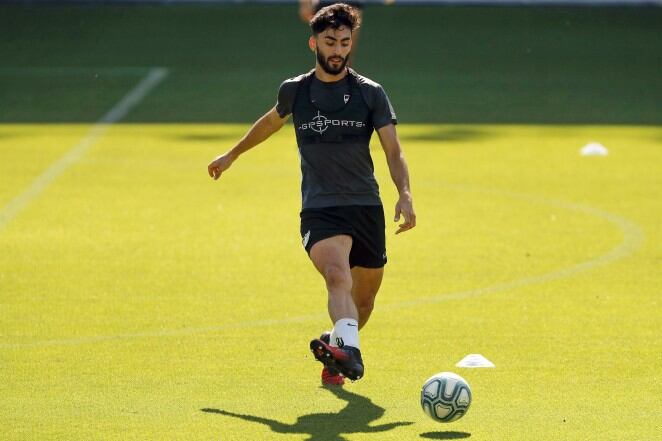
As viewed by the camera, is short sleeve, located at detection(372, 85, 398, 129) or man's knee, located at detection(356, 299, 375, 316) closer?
short sleeve, located at detection(372, 85, 398, 129)

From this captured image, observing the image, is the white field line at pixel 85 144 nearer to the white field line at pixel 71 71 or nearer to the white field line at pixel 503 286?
the white field line at pixel 71 71

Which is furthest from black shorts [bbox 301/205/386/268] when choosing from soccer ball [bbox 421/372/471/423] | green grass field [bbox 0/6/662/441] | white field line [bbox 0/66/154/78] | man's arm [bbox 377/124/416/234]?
white field line [bbox 0/66/154/78]

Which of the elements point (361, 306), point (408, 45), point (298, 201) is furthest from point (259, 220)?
point (408, 45)

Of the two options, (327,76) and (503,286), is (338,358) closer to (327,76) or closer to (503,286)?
(327,76)

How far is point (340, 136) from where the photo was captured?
29.2ft

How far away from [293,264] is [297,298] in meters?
1.44

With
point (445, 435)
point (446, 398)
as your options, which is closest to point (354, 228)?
point (446, 398)

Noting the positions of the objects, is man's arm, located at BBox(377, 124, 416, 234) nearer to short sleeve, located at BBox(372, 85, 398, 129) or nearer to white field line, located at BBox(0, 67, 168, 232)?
short sleeve, located at BBox(372, 85, 398, 129)

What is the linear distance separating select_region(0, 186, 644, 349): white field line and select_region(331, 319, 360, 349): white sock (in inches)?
83.7

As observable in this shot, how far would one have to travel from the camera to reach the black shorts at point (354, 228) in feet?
29.0

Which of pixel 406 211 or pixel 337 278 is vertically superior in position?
pixel 406 211

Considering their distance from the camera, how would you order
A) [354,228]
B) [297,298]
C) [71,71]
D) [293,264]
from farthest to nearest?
[71,71], [293,264], [297,298], [354,228]

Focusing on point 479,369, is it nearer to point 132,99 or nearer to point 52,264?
point 52,264

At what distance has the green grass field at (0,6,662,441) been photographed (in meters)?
8.47
